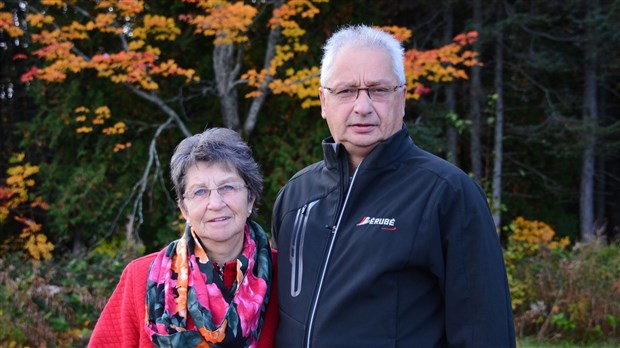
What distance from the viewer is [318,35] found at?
10.4m

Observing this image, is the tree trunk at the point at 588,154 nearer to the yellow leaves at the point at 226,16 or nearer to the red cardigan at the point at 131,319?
the yellow leaves at the point at 226,16

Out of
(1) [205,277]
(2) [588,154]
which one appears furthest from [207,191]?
(2) [588,154]

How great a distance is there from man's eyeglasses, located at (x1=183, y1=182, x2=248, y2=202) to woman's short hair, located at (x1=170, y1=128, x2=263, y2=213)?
4 cm

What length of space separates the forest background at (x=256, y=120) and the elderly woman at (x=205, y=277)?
362 cm

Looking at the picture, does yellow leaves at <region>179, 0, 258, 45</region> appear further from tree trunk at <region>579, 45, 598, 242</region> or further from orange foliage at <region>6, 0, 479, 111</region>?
tree trunk at <region>579, 45, 598, 242</region>

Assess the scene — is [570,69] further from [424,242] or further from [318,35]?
[424,242]

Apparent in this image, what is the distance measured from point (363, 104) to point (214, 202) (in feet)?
2.05

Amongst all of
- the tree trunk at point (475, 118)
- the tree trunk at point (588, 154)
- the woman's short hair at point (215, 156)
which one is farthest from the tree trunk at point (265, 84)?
the tree trunk at point (588, 154)

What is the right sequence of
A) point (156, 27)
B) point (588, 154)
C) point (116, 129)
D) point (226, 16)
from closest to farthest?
point (226, 16) → point (156, 27) → point (116, 129) → point (588, 154)

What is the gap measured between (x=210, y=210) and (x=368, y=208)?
0.57 m

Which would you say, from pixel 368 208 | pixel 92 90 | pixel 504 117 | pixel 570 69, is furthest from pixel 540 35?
pixel 368 208

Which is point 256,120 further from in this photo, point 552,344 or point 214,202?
point 214,202

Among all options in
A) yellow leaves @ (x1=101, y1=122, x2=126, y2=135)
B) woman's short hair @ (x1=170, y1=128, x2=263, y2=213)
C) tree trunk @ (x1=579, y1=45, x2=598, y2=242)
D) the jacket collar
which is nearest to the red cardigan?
woman's short hair @ (x1=170, y1=128, x2=263, y2=213)

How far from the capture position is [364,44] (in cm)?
211
